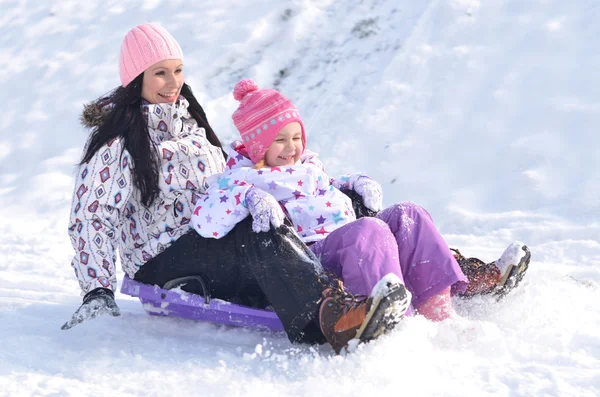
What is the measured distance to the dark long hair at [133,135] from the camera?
2939mm

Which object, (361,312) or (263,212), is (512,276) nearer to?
(361,312)

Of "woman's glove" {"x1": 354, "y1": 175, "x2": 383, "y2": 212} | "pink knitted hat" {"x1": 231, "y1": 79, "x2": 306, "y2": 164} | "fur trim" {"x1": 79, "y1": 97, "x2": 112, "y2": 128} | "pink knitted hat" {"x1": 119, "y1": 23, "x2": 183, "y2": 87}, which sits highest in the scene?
"pink knitted hat" {"x1": 119, "y1": 23, "x2": 183, "y2": 87}

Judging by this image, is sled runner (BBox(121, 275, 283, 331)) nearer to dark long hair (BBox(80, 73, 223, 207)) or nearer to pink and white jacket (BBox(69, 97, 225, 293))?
pink and white jacket (BBox(69, 97, 225, 293))

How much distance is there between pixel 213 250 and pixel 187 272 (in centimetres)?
16

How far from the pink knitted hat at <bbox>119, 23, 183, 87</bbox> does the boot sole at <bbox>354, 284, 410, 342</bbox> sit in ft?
4.60

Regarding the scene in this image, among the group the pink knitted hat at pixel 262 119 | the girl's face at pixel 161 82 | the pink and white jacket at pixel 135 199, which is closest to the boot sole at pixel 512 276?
the pink knitted hat at pixel 262 119

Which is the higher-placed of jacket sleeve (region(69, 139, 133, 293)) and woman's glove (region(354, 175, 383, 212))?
jacket sleeve (region(69, 139, 133, 293))

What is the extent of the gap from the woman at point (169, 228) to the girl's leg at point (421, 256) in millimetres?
304

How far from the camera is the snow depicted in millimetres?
2377

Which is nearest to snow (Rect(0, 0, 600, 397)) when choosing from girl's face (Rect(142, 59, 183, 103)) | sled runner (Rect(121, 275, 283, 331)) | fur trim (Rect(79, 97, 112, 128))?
sled runner (Rect(121, 275, 283, 331))

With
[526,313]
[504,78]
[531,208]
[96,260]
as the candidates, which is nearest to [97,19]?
[504,78]

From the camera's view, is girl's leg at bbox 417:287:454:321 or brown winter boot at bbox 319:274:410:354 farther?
girl's leg at bbox 417:287:454:321

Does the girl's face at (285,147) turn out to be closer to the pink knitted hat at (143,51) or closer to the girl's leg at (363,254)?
the girl's leg at (363,254)

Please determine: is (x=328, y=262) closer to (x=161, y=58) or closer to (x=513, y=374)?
(x=513, y=374)
